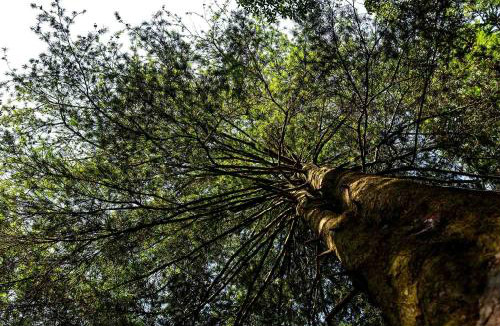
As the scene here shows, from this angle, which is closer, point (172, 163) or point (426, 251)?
point (426, 251)

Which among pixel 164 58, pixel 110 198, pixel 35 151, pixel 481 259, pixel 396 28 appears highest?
pixel 164 58

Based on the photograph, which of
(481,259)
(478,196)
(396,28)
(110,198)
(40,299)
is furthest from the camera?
(110,198)

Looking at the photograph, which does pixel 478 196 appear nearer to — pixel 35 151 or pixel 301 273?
pixel 301 273

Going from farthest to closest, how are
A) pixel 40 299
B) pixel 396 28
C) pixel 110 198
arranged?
1. pixel 110 198
2. pixel 40 299
3. pixel 396 28

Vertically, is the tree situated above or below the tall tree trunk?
above

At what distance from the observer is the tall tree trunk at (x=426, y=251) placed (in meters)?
1.17

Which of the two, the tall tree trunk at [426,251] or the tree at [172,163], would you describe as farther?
the tree at [172,163]

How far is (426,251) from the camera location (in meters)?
1.50

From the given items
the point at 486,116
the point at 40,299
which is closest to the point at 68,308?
the point at 40,299

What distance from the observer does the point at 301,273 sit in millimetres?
5668

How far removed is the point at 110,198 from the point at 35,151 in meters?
1.27

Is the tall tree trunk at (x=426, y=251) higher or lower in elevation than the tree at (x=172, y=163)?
lower

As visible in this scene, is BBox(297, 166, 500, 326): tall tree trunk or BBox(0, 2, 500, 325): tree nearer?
BBox(297, 166, 500, 326): tall tree trunk

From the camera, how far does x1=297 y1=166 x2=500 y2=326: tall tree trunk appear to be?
1.17 m
